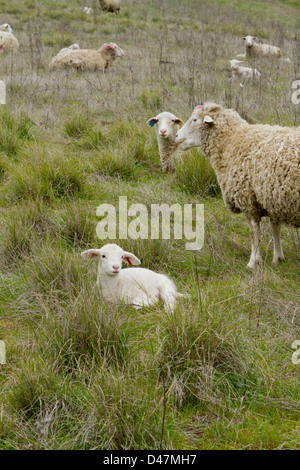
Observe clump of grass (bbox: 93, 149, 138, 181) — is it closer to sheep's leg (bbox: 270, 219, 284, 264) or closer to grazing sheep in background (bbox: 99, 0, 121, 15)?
sheep's leg (bbox: 270, 219, 284, 264)

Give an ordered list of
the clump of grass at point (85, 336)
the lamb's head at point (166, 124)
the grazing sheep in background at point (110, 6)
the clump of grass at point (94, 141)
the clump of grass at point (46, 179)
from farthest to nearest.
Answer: the grazing sheep in background at point (110, 6)
the clump of grass at point (94, 141)
the lamb's head at point (166, 124)
the clump of grass at point (46, 179)
the clump of grass at point (85, 336)

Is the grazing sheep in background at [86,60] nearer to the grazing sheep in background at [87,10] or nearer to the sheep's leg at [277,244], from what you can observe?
the grazing sheep in background at [87,10]

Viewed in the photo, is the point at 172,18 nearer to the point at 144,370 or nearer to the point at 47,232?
the point at 47,232

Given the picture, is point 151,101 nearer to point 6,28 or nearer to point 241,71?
point 241,71

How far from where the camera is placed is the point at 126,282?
147 inches

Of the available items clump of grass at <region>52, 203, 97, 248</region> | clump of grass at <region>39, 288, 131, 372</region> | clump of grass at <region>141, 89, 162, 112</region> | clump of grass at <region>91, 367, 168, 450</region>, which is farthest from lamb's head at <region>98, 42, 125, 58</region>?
clump of grass at <region>91, 367, 168, 450</region>

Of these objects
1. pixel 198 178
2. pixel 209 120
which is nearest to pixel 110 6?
pixel 198 178

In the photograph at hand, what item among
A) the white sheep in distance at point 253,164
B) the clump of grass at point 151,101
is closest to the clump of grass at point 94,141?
the clump of grass at point 151,101

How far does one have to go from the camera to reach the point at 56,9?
18.4m

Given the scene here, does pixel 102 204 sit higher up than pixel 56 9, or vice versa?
pixel 56 9

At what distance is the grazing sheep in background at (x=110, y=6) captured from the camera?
19609mm

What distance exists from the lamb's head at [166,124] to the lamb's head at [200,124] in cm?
88

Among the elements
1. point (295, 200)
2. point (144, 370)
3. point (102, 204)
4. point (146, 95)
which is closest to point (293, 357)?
point (144, 370)

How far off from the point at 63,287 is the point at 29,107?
16.4ft
